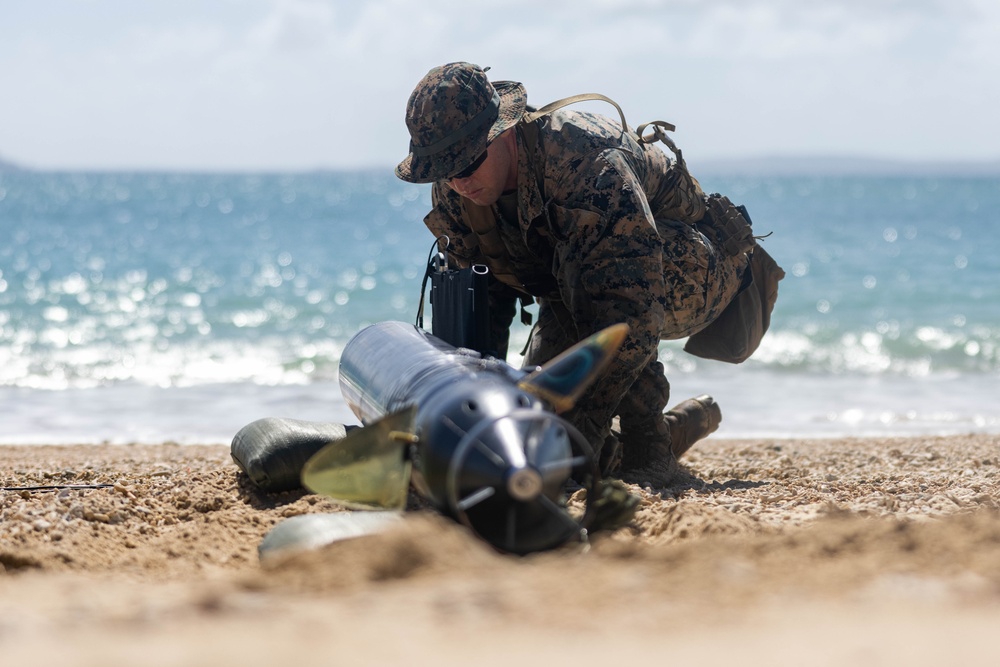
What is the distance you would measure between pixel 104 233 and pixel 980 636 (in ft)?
95.0

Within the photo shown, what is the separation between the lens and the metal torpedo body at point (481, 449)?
2629 millimetres

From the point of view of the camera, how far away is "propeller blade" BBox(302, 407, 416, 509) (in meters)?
2.88

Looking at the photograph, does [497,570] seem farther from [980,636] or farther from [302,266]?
[302,266]

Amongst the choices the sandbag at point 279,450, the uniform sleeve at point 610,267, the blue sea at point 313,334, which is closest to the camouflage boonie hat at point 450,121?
the uniform sleeve at point 610,267

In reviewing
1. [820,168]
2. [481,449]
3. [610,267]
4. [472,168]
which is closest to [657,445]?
[610,267]

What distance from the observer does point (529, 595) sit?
7.04 ft

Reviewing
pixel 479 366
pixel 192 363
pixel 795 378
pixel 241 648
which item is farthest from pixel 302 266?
pixel 241 648

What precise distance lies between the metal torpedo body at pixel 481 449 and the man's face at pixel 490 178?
109 centimetres

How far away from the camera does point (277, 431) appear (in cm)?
434

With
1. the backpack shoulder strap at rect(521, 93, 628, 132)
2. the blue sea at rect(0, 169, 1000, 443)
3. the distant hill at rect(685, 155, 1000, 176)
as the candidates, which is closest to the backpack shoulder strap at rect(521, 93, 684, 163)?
the backpack shoulder strap at rect(521, 93, 628, 132)

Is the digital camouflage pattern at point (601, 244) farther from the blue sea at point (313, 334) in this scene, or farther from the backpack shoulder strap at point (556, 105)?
the blue sea at point (313, 334)

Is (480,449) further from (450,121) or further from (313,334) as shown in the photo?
(313,334)

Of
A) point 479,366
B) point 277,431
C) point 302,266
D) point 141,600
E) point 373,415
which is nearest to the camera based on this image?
point 141,600

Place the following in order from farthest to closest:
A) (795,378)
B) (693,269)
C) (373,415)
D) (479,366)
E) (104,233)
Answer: (104,233) < (795,378) < (693,269) < (373,415) < (479,366)
